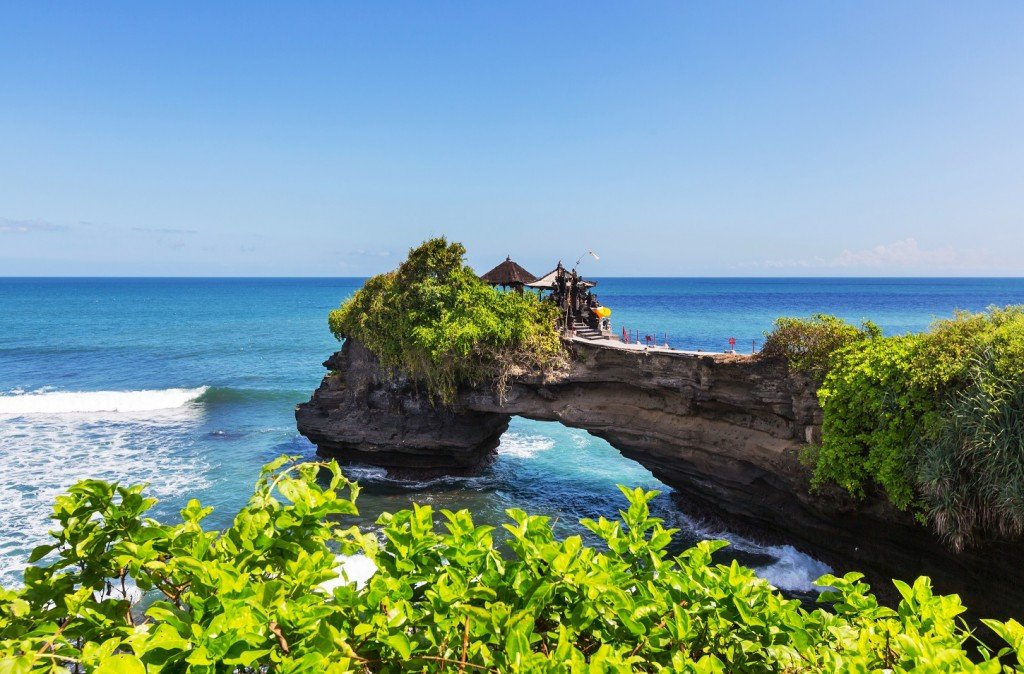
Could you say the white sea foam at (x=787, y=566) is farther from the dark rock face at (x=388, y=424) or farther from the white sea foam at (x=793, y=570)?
the dark rock face at (x=388, y=424)

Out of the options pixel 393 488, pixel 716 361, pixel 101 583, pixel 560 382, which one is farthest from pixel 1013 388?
pixel 393 488

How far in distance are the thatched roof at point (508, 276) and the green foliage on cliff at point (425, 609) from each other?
2003 centimetres

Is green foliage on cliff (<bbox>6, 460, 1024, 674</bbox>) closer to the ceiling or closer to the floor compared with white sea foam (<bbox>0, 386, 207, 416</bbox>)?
closer to the ceiling

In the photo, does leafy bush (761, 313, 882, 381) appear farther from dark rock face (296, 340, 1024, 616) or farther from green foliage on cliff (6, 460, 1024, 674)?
green foliage on cliff (6, 460, 1024, 674)

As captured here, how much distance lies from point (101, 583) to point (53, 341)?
66.8 m

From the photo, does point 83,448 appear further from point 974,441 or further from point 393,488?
point 974,441

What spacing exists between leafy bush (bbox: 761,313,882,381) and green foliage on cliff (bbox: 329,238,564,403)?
707cm

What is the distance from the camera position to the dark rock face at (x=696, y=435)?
13.3 meters

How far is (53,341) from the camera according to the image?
183 feet

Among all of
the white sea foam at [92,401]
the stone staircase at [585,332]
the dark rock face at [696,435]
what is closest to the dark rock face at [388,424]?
the dark rock face at [696,435]

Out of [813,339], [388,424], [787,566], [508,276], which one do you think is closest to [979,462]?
[813,339]

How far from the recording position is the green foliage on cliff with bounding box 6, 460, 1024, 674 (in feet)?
8.43

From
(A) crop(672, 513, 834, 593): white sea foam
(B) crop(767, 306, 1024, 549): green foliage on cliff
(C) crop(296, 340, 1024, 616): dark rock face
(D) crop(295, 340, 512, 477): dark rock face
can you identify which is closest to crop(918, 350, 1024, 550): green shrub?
(B) crop(767, 306, 1024, 549): green foliage on cliff

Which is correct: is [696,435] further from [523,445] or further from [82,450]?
[82,450]
